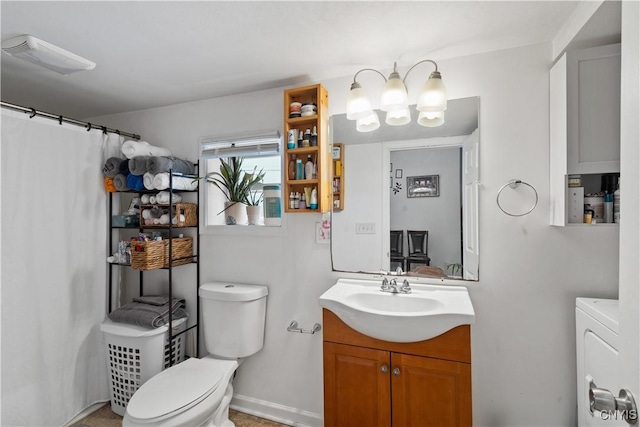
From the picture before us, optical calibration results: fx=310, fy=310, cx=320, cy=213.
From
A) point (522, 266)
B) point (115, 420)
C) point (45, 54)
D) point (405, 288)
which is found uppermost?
point (45, 54)

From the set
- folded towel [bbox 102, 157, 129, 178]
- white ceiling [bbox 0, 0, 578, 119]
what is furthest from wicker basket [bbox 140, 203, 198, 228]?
white ceiling [bbox 0, 0, 578, 119]

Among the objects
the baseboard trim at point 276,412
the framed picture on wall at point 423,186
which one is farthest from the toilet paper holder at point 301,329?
the framed picture on wall at point 423,186

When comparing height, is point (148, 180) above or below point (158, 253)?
above

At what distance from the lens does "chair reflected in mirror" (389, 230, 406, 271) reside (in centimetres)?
178

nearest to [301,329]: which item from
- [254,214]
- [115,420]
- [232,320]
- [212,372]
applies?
[232,320]

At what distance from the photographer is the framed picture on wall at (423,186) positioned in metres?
1.71

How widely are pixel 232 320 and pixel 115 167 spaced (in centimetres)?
137

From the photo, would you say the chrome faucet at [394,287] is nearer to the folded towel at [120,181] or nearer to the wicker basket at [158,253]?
the wicker basket at [158,253]

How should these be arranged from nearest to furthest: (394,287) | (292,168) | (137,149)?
(394,287) → (292,168) → (137,149)

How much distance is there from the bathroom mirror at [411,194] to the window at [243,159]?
0.48 m

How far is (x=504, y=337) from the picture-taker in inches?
63.2

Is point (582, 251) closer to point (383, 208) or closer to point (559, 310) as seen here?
point (559, 310)

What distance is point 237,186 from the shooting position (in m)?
2.20

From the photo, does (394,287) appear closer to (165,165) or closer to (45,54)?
(165,165)
